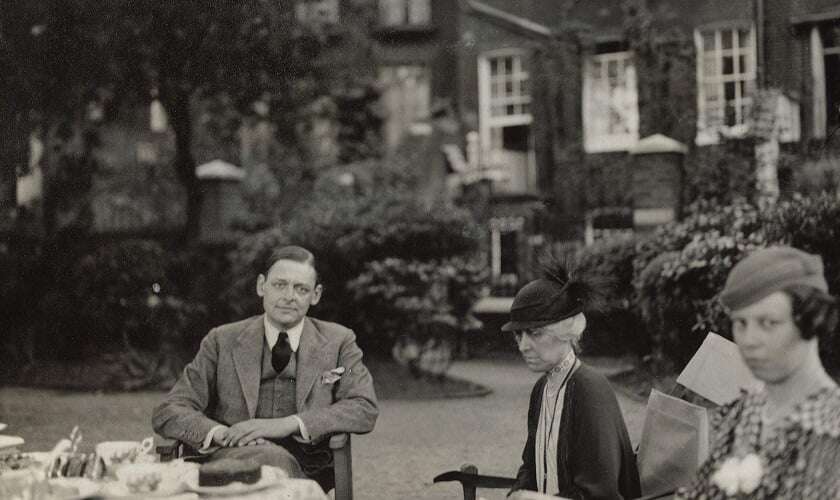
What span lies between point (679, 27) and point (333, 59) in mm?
6229

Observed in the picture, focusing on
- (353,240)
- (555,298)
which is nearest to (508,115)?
(353,240)

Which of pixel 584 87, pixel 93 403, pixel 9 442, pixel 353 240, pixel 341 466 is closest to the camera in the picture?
pixel 9 442

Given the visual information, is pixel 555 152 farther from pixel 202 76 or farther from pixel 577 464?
pixel 577 464

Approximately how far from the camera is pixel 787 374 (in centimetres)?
275

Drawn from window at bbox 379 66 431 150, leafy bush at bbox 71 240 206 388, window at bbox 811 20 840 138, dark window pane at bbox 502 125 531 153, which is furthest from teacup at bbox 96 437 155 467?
window at bbox 379 66 431 150

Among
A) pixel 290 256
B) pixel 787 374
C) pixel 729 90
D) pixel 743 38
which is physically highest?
pixel 743 38

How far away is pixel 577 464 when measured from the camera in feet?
11.6

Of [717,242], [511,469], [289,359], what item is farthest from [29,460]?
[717,242]

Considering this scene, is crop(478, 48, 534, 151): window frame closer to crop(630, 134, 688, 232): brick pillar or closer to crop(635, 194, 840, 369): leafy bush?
crop(630, 134, 688, 232): brick pillar

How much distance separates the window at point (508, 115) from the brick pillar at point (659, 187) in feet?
25.4

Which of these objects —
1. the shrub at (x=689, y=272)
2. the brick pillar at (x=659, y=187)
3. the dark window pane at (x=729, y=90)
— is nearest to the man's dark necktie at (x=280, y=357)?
the shrub at (x=689, y=272)

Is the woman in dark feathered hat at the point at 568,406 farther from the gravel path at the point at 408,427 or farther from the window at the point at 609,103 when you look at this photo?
the window at the point at 609,103

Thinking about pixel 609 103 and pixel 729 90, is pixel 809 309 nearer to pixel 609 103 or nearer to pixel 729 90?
pixel 729 90

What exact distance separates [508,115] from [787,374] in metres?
19.8
